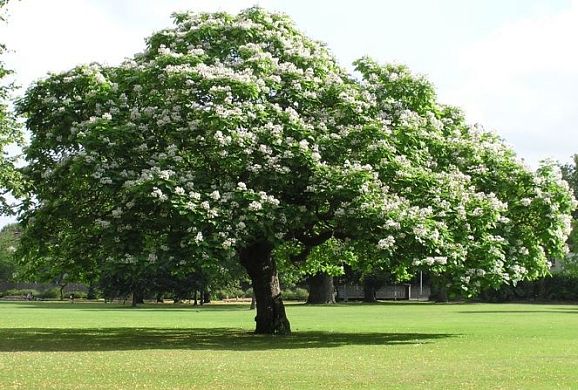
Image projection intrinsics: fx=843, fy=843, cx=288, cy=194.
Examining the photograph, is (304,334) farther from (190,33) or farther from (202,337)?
(190,33)

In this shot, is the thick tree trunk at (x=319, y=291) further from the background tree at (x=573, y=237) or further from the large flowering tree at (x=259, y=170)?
the large flowering tree at (x=259, y=170)

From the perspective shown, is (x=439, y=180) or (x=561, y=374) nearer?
(x=561, y=374)

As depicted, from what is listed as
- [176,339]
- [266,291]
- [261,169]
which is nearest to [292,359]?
[261,169]

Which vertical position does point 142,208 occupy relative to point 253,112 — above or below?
below

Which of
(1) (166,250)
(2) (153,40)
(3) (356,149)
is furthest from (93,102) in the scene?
(3) (356,149)

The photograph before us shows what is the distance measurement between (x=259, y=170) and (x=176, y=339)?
7387 mm

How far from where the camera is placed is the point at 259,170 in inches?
1051

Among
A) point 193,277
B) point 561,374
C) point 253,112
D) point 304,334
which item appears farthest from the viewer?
point 193,277

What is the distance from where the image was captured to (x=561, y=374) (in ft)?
60.5

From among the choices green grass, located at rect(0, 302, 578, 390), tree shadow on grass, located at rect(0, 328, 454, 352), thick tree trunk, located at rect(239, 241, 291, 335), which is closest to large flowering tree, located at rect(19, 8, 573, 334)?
thick tree trunk, located at rect(239, 241, 291, 335)

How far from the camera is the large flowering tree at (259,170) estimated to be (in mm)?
26188

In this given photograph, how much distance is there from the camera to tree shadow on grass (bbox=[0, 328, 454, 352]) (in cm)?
2603

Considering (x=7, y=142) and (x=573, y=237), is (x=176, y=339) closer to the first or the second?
(x=7, y=142)

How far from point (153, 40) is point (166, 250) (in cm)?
1052
